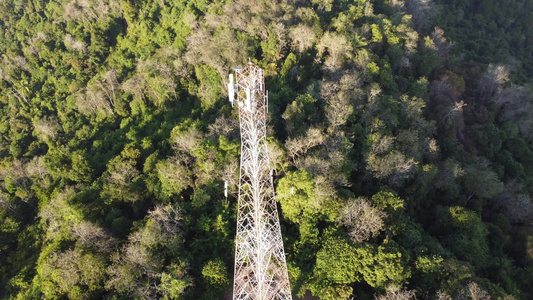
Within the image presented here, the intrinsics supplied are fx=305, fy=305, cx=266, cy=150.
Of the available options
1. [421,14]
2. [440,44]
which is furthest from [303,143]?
[421,14]

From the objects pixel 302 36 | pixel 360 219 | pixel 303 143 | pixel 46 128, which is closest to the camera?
pixel 360 219

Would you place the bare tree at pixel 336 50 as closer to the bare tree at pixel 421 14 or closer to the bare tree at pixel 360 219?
the bare tree at pixel 360 219

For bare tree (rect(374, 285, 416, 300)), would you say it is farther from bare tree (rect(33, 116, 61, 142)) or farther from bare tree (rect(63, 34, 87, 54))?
bare tree (rect(63, 34, 87, 54))

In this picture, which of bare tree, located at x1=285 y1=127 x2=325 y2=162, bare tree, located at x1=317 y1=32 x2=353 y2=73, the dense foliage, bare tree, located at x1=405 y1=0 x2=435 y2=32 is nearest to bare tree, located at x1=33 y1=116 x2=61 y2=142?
the dense foliage

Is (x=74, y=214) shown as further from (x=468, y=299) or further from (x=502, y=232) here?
(x=502, y=232)

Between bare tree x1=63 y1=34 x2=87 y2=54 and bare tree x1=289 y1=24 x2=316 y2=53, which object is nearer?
bare tree x1=289 y1=24 x2=316 y2=53

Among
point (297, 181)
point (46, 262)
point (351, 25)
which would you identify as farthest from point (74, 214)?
point (351, 25)

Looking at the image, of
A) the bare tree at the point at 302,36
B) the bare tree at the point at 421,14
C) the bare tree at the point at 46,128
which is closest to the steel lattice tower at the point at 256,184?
the bare tree at the point at 302,36

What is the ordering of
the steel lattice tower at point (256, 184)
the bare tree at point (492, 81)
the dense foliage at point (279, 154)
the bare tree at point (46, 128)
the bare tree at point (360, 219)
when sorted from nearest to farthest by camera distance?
the steel lattice tower at point (256, 184), the dense foliage at point (279, 154), the bare tree at point (360, 219), the bare tree at point (46, 128), the bare tree at point (492, 81)

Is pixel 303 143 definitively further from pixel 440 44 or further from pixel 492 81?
pixel 492 81
